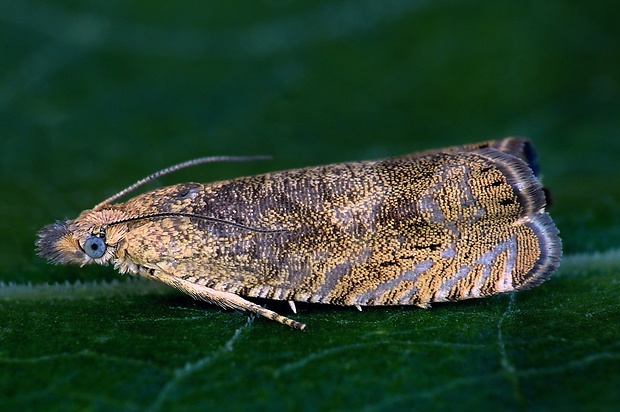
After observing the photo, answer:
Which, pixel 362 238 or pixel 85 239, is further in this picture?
pixel 85 239

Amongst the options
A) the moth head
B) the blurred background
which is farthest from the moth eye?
the blurred background

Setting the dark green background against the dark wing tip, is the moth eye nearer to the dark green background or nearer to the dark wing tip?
the dark green background

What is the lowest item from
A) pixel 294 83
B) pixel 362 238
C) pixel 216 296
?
pixel 216 296

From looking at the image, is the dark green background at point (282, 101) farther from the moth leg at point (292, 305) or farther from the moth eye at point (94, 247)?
the moth eye at point (94, 247)

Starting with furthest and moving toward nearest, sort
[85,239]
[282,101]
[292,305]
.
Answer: [282,101]
[85,239]
[292,305]

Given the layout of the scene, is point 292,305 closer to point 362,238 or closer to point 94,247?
point 362,238

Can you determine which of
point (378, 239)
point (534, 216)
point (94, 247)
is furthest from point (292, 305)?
point (534, 216)

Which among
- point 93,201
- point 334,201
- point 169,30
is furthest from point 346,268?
point 169,30
